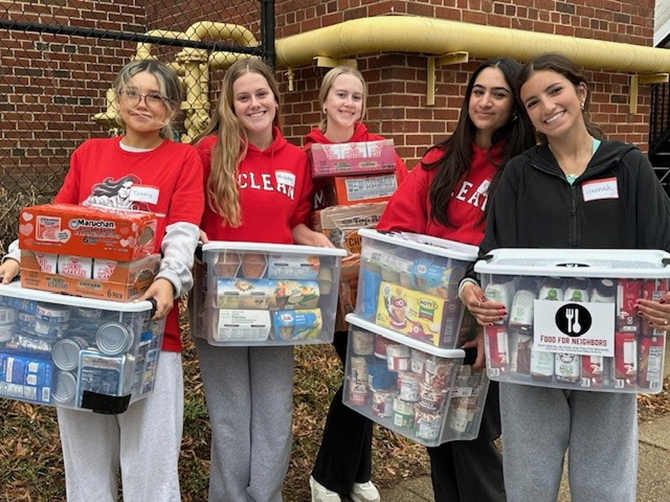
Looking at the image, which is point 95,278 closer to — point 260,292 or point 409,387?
point 260,292

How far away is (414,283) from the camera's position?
2516 mm

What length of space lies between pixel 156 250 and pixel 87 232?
0.29 m

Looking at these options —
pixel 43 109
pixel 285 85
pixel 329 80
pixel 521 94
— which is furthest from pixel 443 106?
pixel 43 109

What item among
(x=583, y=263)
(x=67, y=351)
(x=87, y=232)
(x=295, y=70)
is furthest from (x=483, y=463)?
(x=295, y=70)

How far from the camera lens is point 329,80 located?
3.17 m

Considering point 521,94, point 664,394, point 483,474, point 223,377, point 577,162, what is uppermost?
point 521,94

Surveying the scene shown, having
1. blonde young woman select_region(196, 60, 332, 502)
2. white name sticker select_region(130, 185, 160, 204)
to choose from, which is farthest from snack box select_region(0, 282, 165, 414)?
blonde young woman select_region(196, 60, 332, 502)

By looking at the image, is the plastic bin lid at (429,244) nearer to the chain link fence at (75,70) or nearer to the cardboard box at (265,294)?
the cardboard box at (265,294)

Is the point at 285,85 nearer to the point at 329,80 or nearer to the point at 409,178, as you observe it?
the point at 329,80

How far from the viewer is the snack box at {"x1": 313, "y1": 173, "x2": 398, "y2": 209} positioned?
301 cm

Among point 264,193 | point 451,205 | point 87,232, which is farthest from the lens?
point 264,193

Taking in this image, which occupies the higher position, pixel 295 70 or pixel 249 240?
pixel 295 70

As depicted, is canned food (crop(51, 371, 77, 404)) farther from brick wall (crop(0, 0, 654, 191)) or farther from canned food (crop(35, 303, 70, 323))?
brick wall (crop(0, 0, 654, 191))

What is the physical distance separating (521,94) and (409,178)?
1.93 feet
